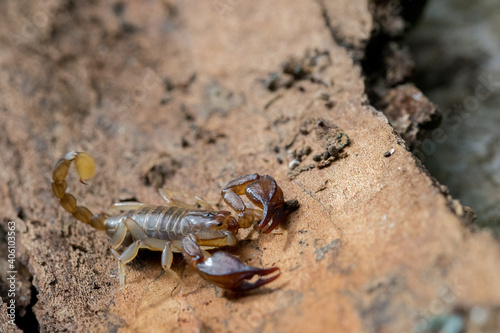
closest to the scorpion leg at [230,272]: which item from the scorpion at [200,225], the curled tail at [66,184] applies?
the scorpion at [200,225]

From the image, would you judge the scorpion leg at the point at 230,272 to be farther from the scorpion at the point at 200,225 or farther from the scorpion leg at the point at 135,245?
the scorpion leg at the point at 135,245

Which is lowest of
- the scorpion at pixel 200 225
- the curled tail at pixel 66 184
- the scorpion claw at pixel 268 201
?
the curled tail at pixel 66 184

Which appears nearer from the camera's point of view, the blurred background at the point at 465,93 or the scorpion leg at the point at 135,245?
the scorpion leg at the point at 135,245

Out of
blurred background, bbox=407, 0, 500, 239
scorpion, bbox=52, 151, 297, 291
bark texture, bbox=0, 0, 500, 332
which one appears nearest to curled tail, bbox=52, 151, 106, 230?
scorpion, bbox=52, 151, 297, 291

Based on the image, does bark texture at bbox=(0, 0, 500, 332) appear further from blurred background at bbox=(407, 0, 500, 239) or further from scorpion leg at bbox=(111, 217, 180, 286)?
blurred background at bbox=(407, 0, 500, 239)

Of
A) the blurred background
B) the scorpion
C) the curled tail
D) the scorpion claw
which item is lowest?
the curled tail

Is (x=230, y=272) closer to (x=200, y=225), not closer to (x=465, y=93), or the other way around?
(x=200, y=225)

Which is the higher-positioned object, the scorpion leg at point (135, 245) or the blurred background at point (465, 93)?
the blurred background at point (465, 93)

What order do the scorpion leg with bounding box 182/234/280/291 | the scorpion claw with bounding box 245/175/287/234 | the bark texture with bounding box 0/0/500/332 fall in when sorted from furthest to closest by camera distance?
the scorpion claw with bounding box 245/175/287/234
the scorpion leg with bounding box 182/234/280/291
the bark texture with bounding box 0/0/500/332
